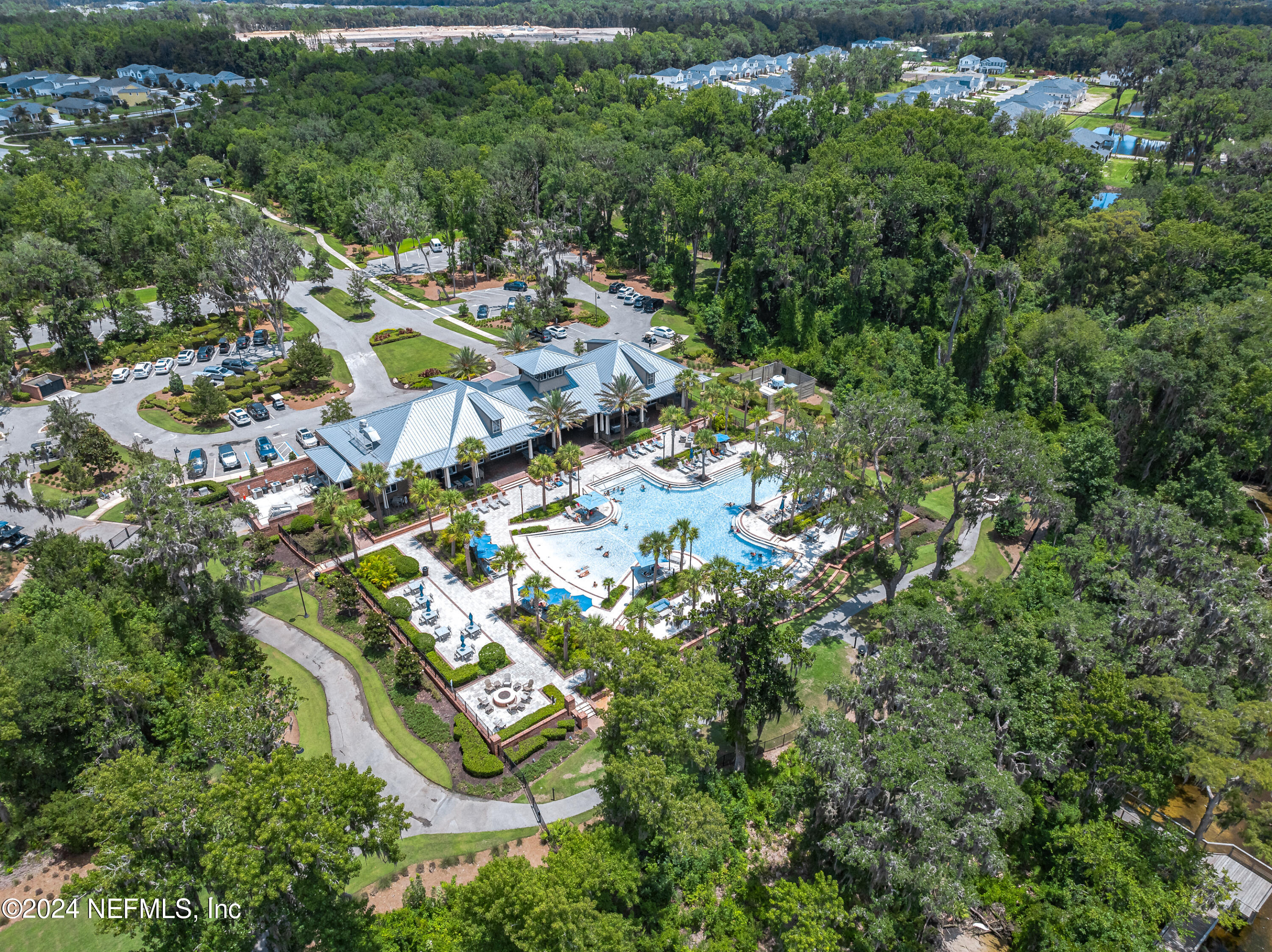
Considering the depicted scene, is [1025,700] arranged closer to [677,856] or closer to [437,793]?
[677,856]

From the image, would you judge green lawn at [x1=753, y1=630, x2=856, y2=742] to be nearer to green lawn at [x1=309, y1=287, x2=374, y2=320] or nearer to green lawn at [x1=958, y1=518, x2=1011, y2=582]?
green lawn at [x1=958, y1=518, x2=1011, y2=582]

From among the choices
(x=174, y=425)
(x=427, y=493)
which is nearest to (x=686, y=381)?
(x=427, y=493)

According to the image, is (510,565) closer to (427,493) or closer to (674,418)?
(427,493)

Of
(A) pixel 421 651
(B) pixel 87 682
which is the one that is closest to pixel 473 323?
(A) pixel 421 651

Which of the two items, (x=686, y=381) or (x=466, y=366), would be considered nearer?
(x=686, y=381)

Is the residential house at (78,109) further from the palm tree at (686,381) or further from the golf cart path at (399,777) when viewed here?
the golf cart path at (399,777)

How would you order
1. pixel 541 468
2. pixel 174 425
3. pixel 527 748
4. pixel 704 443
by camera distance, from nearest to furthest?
pixel 527 748 < pixel 541 468 < pixel 704 443 < pixel 174 425

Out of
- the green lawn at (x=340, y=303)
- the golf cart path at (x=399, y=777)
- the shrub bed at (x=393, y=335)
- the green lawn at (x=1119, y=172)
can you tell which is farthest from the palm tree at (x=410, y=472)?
the green lawn at (x=1119, y=172)
